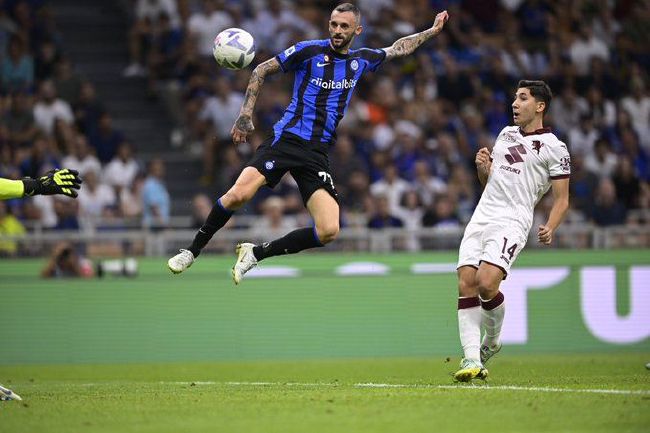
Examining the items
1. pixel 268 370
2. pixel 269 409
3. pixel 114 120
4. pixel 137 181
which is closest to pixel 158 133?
pixel 114 120

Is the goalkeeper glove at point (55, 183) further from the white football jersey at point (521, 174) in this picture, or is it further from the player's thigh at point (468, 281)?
the white football jersey at point (521, 174)

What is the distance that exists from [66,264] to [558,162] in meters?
9.05

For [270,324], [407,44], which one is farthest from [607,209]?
[407,44]

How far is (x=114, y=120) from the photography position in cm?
2372

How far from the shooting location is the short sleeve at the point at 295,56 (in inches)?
481

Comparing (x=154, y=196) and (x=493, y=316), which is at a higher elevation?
(x=154, y=196)

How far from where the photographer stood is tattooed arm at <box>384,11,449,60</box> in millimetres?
12841

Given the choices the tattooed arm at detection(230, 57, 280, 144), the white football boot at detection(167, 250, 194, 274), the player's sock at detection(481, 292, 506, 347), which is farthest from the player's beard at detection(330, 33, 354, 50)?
the player's sock at detection(481, 292, 506, 347)

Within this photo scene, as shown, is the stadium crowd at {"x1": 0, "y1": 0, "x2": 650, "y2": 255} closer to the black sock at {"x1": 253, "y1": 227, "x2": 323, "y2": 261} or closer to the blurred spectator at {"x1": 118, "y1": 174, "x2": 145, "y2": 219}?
the blurred spectator at {"x1": 118, "y1": 174, "x2": 145, "y2": 219}

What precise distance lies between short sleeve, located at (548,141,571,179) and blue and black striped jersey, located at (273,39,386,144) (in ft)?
7.29

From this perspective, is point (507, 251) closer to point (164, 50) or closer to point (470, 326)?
point (470, 326)

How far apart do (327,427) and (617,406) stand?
2.44 metres

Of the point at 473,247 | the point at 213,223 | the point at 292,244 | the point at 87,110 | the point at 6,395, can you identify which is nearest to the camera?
the point at 6,395

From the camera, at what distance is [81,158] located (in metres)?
20.8
